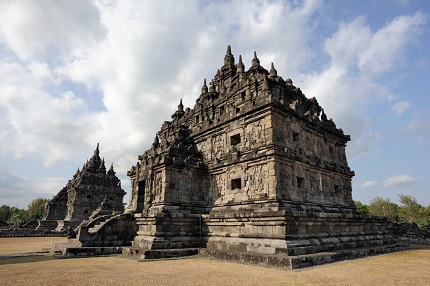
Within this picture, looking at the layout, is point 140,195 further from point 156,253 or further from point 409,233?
point 409,233

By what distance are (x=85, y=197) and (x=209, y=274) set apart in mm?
39589

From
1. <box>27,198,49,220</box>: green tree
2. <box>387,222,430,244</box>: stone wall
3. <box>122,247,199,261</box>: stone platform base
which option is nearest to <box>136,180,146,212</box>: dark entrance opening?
<box>122,247,199,261</box>: stone platform base

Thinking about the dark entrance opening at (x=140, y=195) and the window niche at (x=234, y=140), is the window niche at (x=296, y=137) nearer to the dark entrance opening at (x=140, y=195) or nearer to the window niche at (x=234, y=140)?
the window niche at (x=234, y=140)

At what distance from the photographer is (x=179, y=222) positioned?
1506 centimetres

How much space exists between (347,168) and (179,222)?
14135 millimetres

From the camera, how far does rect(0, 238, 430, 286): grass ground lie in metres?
7.79

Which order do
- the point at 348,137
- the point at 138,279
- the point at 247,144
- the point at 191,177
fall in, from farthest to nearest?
the point at 348,137, the point at 191,177, the point at 247,144, the point at 138,279

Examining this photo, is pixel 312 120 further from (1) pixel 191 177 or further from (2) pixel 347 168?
(1) pixel 191 177

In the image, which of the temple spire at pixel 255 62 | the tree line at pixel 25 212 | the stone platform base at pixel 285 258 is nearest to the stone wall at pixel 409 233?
the stone platform base at pixel 285 258

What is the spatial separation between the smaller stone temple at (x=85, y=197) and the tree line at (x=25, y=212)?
1430 inches

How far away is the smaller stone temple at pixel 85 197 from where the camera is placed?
41250 mm

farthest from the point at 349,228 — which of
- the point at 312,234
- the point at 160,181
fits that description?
the point at 160,181

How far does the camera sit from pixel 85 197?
4231cm

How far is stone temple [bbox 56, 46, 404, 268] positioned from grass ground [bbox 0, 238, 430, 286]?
1.23 metres
